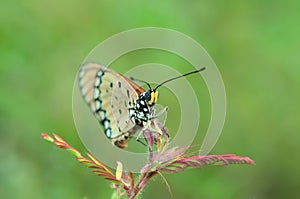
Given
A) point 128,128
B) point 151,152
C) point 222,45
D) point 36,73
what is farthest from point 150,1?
point 151,152

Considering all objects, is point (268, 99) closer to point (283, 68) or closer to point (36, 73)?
point (283, 68)

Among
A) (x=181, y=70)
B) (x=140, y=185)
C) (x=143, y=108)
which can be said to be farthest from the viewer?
(x=181, y=70)

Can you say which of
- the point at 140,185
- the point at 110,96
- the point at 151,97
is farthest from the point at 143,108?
the point at 140,185

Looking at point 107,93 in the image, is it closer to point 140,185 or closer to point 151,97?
point 151,97

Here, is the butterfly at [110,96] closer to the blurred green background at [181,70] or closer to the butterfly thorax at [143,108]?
the butterfly thorax at [143,108]

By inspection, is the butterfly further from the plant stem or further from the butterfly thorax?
the plant stem
